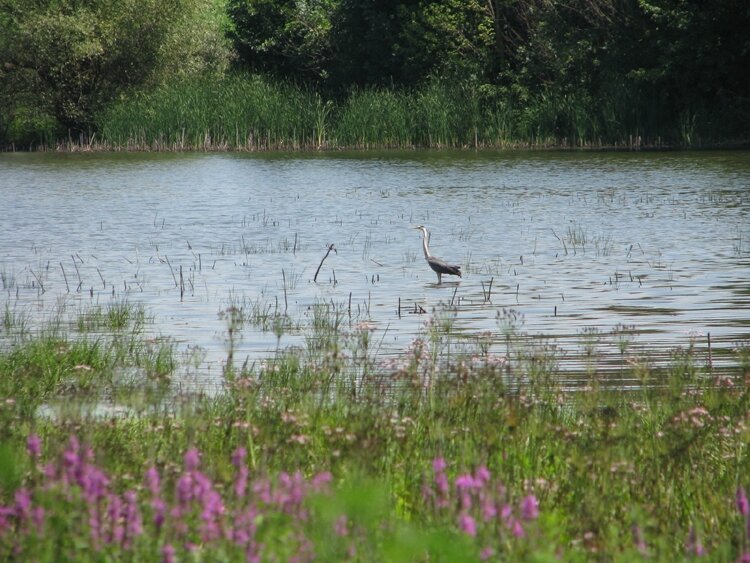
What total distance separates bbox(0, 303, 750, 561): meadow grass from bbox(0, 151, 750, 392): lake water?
6.38 feet

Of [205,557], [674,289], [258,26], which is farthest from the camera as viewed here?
[258,26]

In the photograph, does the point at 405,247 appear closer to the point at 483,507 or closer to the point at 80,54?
the point at 483,507

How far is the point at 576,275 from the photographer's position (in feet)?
49.7

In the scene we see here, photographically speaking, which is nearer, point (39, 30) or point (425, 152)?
point (425, 152)

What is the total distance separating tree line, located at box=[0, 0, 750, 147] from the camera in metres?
40.7

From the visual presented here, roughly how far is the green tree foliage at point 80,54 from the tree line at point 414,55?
2.4 inches

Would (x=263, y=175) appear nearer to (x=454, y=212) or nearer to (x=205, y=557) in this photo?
(x=454, y=212)

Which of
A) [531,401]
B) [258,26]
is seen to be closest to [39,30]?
[258,26]

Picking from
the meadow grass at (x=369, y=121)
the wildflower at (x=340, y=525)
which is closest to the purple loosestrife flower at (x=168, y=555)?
the wildflower at (x=340, y=525)

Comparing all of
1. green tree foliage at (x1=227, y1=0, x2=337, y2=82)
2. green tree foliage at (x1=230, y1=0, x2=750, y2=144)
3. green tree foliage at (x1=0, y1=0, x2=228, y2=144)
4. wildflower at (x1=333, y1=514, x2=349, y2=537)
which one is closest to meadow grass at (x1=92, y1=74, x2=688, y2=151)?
green tree foliage at (x1=230, y1=0, x2=750, y2=144)

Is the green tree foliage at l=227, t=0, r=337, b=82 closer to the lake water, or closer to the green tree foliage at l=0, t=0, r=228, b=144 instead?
the green tree foliage at l=0, t=0, r=228, b=144

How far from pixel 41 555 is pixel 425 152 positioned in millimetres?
39512

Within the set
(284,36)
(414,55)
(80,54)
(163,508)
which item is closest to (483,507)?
(163,508)

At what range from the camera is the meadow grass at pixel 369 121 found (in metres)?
42.7
